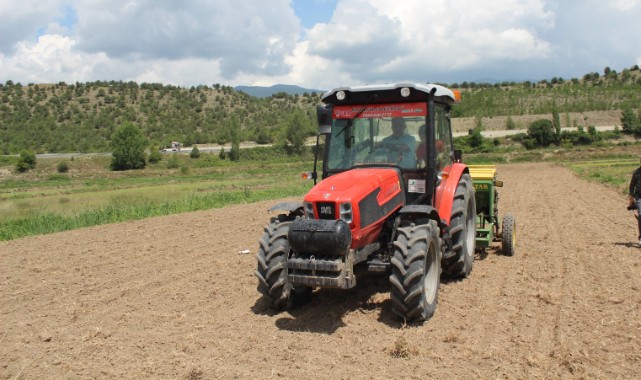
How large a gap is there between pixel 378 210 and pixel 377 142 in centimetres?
124

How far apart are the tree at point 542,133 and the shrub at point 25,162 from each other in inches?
1778

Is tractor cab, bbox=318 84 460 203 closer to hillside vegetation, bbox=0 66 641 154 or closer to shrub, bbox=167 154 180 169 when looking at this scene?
shrub, bbox=167 154 180 169

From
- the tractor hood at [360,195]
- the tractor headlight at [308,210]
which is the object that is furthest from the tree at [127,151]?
the tractor headlight at [308,210]

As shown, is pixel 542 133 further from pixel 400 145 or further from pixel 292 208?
pixel 292 208

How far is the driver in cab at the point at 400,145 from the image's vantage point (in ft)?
23.3

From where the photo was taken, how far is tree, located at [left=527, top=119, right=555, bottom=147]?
177ft

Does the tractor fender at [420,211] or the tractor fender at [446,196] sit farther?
the tractor fender at [446,196]

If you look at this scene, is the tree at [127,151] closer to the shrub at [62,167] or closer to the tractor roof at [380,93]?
the shrub at [62,167]

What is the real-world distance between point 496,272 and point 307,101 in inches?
3642

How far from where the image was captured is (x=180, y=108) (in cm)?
8338

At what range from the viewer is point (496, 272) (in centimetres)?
858

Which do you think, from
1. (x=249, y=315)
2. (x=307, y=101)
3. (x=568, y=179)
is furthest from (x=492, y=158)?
Result: (x=307, y=101)

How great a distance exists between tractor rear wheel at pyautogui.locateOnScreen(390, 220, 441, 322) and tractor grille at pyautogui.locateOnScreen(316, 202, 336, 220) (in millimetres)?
761

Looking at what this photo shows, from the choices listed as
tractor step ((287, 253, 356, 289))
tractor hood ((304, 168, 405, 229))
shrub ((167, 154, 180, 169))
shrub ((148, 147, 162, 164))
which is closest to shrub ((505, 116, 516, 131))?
shrub ((167, 154, 180, 169))
